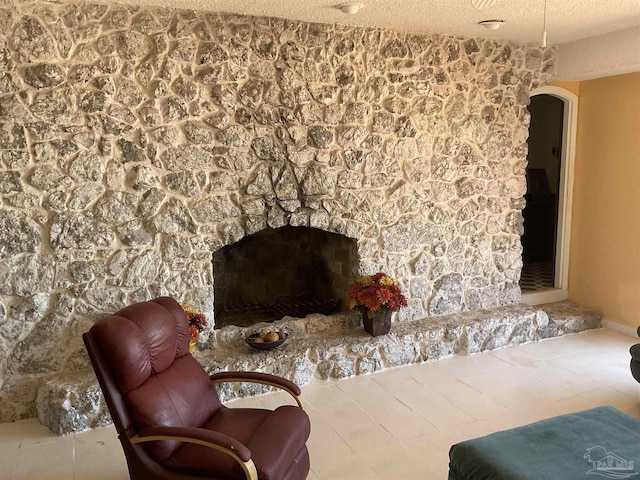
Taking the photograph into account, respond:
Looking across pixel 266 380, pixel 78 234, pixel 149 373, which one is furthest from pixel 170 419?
pixel 78 234

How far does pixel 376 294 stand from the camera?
419 cm

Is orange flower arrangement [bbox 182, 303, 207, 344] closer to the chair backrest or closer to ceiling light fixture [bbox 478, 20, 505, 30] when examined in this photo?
the chair backrest

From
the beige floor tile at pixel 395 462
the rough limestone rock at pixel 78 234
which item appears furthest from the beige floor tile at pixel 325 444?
the rough limestone rock at pixel 78 234

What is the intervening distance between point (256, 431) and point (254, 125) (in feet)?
7.35

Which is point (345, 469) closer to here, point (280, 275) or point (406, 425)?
point (406, 425)

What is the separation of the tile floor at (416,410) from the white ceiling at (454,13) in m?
2.66

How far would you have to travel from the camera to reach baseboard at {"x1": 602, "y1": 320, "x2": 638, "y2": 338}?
196 inches

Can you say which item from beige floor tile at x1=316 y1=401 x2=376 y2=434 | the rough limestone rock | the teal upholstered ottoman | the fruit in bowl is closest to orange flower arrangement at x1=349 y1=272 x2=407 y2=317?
the fruit in bowl

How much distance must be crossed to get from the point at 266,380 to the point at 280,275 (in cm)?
241

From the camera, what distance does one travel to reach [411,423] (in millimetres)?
3391

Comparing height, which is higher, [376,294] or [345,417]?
[376,294]

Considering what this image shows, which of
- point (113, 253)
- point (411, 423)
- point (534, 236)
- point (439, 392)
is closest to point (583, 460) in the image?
point (411, 423)

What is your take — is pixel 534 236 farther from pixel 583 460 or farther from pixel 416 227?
pixel 583 460

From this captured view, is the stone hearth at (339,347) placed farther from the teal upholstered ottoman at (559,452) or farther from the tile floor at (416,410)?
the teal upholstered ottoman at (559,452)
